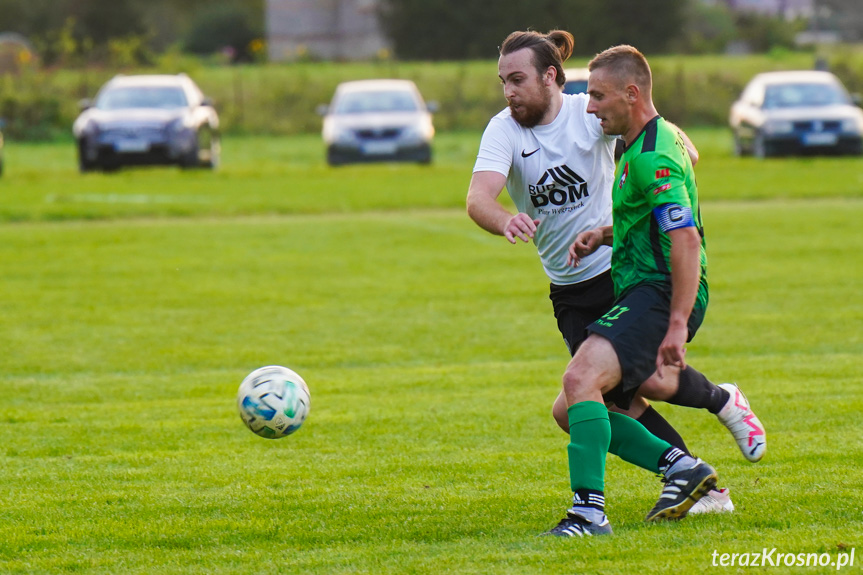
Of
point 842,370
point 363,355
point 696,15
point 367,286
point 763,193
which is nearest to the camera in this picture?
point 842,370

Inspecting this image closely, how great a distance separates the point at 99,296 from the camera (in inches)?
479

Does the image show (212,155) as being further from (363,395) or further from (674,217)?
(674,217)

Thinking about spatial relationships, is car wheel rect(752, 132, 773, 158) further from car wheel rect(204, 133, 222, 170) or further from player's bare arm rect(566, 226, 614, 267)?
player's bare arm rect(566, 226, 614, 267)

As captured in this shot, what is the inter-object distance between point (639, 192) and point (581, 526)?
4.24 ft

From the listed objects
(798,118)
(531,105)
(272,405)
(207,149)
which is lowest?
(207,149)

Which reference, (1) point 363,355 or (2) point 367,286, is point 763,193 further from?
(1) point 363,355

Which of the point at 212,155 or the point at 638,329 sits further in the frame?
the point at 212,155

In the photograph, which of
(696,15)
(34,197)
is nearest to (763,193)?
(34,197)

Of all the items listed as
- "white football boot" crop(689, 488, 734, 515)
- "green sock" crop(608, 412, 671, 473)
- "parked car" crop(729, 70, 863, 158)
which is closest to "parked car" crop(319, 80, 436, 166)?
"parked car" crop(729, 70, 863, 158)

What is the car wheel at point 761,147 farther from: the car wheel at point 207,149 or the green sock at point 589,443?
the green sock at point 589,443

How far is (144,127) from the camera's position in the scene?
→ 22.8 m

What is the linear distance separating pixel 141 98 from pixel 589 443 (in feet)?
68.0

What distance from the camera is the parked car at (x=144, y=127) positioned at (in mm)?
22859

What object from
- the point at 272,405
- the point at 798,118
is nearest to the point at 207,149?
the point at 798,118
